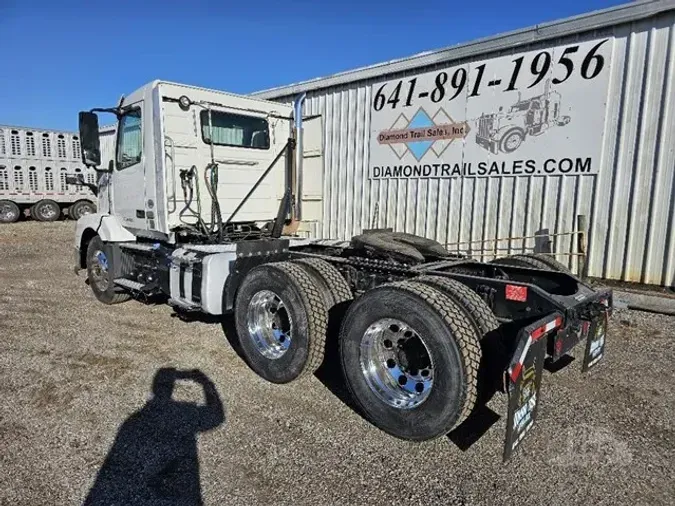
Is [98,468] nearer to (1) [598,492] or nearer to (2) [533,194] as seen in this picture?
(1) [598,492]

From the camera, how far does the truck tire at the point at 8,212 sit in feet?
65.5

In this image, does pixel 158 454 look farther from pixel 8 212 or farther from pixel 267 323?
pixel 8 212

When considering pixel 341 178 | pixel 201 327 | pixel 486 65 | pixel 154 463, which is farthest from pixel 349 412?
pixel 341 178

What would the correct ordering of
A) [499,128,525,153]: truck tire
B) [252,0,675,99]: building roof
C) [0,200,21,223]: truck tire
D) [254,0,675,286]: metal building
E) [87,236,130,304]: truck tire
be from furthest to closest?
[0,200,21,223]: truck tire < [499,128,525,153]: truck tire < [87,236,130,304]: truck tire < [254,0,675,286]: metal building < [252,0,675,99]: building roof

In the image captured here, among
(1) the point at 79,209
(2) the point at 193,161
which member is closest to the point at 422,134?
(2) the point at 193,161

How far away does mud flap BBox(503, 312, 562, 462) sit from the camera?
2.56 meters

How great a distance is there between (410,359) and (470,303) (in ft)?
1.98

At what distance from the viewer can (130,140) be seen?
19.1 ft

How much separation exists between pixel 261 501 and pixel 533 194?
620cm

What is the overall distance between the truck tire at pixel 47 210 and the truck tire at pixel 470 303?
73.4 feet

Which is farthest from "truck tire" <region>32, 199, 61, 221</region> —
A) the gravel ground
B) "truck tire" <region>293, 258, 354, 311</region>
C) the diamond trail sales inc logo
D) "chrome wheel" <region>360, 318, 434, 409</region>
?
"chrome wheel" <region>360, 318, 434, 409</region>

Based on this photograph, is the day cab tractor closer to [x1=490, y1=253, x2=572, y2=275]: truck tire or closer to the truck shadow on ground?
[x1=490, y1=253, x2=572, y2=275]: truck tire

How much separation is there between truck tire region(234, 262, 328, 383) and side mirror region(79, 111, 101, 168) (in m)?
3.00

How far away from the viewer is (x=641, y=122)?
6.30 m
